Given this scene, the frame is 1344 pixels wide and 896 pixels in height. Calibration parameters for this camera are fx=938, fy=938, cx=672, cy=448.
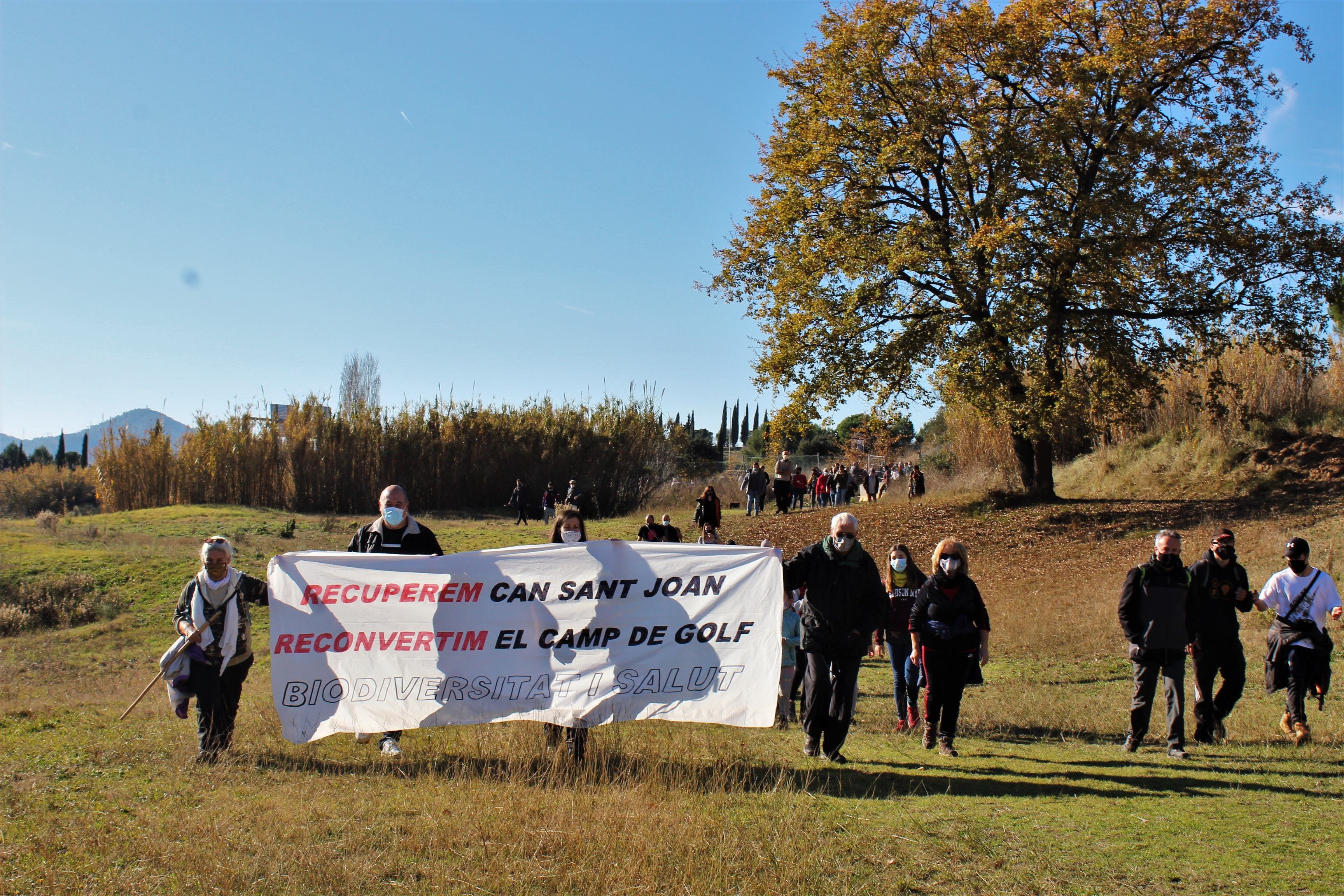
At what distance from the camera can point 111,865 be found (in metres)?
4.88

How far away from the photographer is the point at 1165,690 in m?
7.78

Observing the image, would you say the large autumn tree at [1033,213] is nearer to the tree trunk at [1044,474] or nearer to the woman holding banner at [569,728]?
the tree trunk at [1044,474]

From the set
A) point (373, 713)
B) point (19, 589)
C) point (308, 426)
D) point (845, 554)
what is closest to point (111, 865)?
point (373, 713)

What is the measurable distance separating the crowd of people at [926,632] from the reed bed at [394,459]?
38.2m

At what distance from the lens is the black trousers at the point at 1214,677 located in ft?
26.6

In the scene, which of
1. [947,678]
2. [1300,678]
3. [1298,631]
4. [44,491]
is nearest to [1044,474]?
[1298,631]

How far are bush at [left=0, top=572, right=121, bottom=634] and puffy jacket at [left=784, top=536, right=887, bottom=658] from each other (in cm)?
1770

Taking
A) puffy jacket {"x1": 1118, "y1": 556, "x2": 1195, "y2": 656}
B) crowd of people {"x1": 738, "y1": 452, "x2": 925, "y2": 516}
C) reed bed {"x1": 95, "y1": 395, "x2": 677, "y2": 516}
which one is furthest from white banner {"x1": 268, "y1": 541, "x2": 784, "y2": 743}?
reed bed {"x1": 95, "y1": 395, "x2": 677, "y2": 516}

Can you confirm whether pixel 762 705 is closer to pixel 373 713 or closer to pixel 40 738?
pixel 373 713

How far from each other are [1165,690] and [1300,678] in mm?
1428

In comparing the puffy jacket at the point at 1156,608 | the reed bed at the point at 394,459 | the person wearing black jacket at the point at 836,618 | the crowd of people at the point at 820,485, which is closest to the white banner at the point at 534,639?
the person wearing black jacket at the point at 836,618

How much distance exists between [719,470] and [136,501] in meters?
33.2

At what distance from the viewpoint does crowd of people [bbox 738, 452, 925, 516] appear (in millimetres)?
33344

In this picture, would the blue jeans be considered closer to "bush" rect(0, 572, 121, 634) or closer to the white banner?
the white banner
